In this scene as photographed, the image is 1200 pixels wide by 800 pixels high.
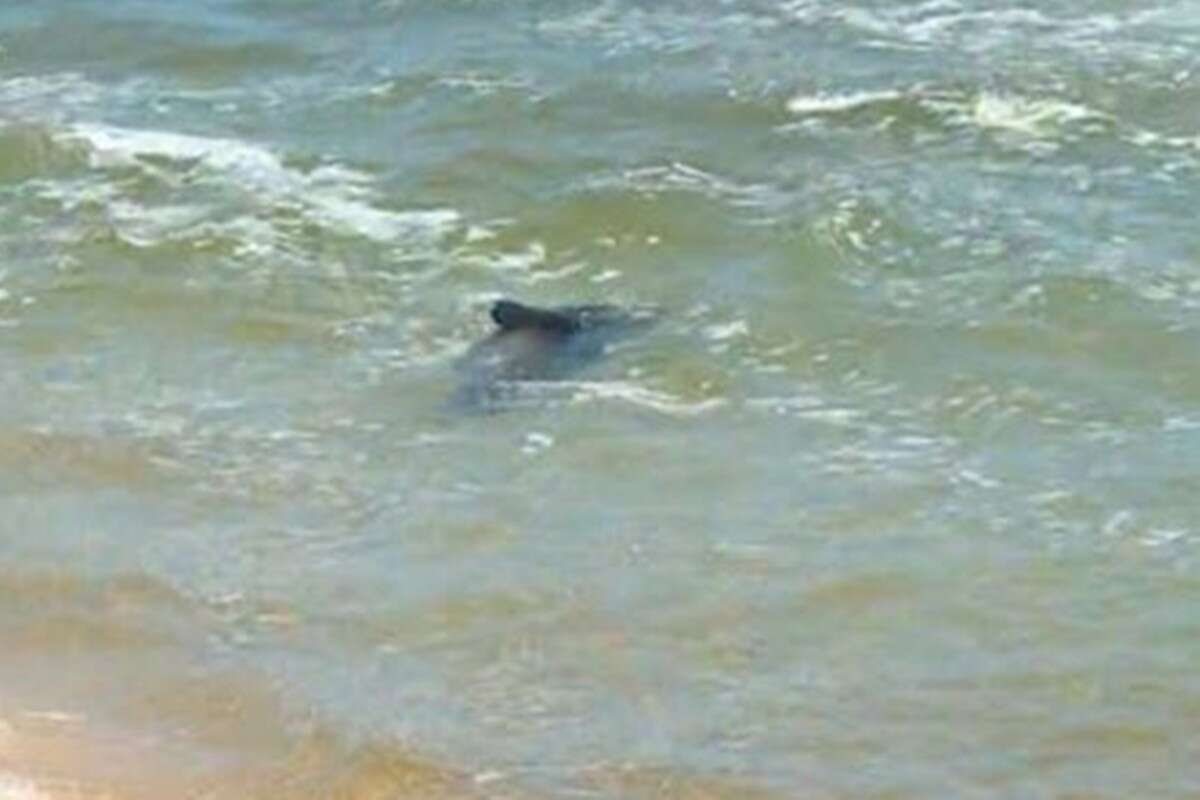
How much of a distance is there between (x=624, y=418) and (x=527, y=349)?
0.80m

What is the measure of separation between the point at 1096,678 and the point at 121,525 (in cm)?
379

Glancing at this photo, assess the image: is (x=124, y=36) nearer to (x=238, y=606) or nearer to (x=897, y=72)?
(x=897, y=72)

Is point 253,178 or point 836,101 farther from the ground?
point 836,101

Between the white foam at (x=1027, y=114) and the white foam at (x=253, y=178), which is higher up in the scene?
the white foam at (x=1027, y=114)

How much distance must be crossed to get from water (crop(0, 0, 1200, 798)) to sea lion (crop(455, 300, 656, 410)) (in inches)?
5.8

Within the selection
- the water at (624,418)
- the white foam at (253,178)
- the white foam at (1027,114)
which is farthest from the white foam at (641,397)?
the white foam at (1027,114)

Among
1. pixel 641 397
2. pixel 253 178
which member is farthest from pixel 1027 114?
pixel 641 397

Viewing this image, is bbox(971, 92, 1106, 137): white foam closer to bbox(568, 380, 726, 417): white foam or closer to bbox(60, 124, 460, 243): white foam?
bbox(60, 124, 460, 243): white foam

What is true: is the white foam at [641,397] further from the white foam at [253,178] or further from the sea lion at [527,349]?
the white foam at [253,178]

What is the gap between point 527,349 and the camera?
42.5 ft

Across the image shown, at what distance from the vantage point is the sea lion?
41.8ft

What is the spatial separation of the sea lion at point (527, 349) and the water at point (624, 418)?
147 millimetres

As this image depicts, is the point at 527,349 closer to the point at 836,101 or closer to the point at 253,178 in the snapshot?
the point at 253,178

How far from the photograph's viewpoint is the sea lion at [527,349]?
12.8 meters
